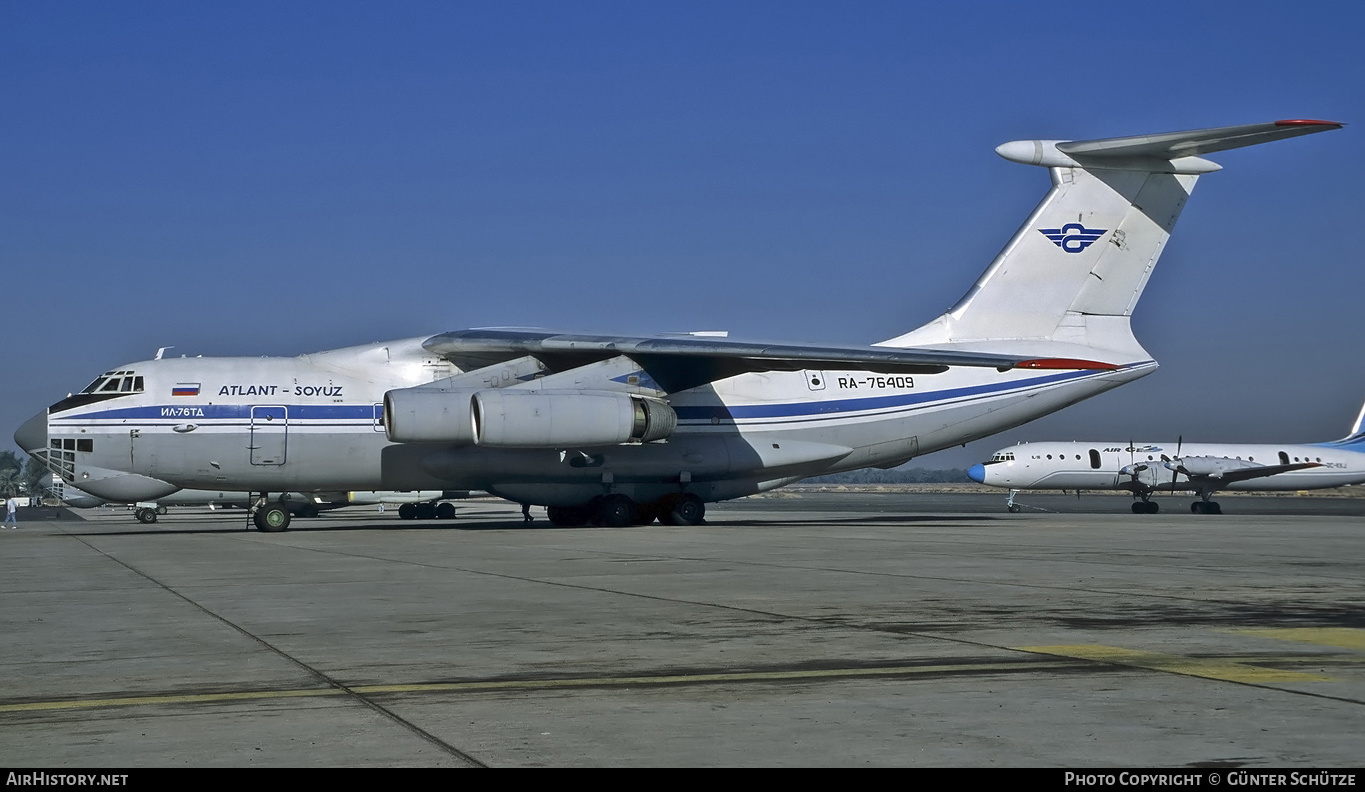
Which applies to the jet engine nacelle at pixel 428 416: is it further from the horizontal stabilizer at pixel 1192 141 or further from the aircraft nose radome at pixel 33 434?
the horizontal stabilizer at pixel 1192 141

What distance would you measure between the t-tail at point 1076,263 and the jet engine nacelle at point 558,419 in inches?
236

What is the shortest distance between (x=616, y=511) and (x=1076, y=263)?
9.95 metres

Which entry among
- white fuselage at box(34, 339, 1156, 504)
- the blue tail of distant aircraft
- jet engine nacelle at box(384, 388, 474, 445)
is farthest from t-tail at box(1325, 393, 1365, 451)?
jet engine nacelle at box(384, 388, 474, 445)

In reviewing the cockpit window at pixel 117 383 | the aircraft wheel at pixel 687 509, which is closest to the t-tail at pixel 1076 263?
the aircraft wheel at pixel 687 509

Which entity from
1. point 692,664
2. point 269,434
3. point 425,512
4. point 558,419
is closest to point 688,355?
Result: point 558,419

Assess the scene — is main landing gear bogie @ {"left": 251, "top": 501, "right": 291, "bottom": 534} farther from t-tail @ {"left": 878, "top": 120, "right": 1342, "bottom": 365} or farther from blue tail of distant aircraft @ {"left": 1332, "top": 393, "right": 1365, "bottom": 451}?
blue tail of distant aircraft @ {"left": 1332, "top": 393, "right": 1365, "bottom": 451}

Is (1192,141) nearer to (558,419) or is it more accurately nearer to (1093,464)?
(558,419)

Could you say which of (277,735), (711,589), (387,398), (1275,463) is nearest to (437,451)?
(387,398)

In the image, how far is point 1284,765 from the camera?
4.02m

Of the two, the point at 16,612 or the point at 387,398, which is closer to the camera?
the point at 16,612

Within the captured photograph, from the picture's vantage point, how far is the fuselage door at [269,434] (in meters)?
21.5

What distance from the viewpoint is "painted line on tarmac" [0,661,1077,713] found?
5.51m
